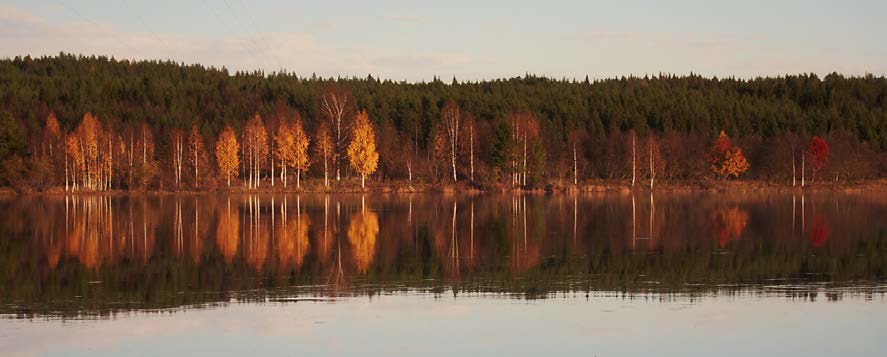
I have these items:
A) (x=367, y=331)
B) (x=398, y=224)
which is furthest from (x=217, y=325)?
(x=398, y=224)

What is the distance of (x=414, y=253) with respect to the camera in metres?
32.4

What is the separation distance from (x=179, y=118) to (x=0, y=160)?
3595 cm

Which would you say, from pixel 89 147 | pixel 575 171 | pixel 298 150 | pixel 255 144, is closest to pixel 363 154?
pixel 298 150

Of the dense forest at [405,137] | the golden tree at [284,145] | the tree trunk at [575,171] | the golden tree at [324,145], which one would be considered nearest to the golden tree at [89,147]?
the dense forest at [405,137]

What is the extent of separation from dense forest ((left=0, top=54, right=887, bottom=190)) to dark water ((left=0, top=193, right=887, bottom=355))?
5200cm

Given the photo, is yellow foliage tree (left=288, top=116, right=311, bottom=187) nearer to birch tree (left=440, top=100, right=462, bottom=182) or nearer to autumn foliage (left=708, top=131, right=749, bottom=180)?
birch tree (left=440, top=100, right=462, bottom=182)

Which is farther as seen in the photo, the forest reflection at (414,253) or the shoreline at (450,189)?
the shoreline at (450,189)

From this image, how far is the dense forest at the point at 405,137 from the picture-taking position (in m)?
96.1

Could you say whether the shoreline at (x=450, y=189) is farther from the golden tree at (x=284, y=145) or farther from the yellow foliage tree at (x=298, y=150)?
the golden tree at (x=284, y=145)

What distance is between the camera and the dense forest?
96062 mm

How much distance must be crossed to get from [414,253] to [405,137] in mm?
88364

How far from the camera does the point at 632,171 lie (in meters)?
105

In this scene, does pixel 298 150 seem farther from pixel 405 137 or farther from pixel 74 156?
pixel 405 137

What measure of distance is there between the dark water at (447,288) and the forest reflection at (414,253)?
0.34 feet
